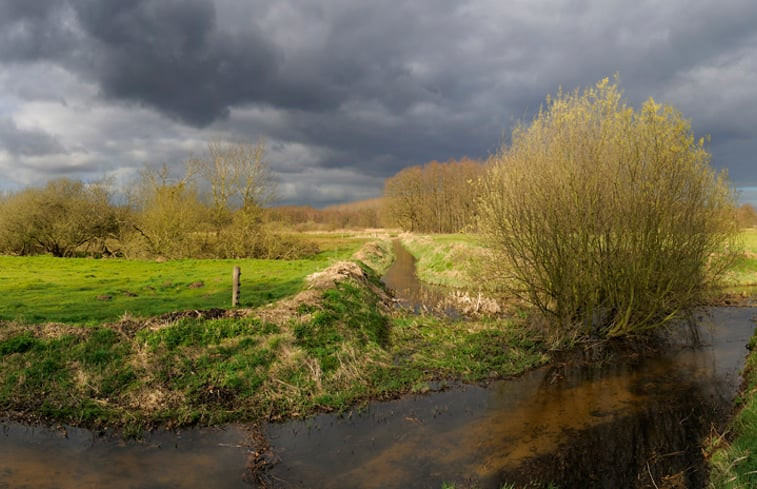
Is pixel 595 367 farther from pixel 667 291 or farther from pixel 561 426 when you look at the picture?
pixel 561 426

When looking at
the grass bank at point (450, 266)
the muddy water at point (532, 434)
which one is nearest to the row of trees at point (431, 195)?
the grass bank at point (450, 266)

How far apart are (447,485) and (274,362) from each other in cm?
546

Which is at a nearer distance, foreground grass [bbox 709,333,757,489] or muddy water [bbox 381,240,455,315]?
foreground grass [bbox 709,333,757,489]

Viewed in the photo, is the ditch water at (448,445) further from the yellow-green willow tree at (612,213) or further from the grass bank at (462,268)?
the grass bank at (462,268)

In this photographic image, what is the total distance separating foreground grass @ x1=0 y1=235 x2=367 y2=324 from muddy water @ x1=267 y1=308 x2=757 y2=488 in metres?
8.25

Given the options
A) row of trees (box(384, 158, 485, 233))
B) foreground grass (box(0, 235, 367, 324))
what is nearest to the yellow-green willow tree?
foreground grass (box(0, 235, 367, 324))

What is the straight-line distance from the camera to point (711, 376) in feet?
36.0

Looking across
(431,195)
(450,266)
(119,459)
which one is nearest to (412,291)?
(450,266)

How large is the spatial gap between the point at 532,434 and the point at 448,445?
159 centimetres

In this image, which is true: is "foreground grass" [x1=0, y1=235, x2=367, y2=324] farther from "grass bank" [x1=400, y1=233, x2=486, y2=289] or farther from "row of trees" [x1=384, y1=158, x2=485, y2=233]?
"row of trees" [x1=384, y1=158, x2=485, y2=233]

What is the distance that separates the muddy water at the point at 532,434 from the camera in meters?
6.88

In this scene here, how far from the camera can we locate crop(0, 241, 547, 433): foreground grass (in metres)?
9.21

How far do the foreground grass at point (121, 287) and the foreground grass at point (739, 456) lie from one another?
13.2 meters

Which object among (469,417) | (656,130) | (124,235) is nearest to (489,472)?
(469,417)
